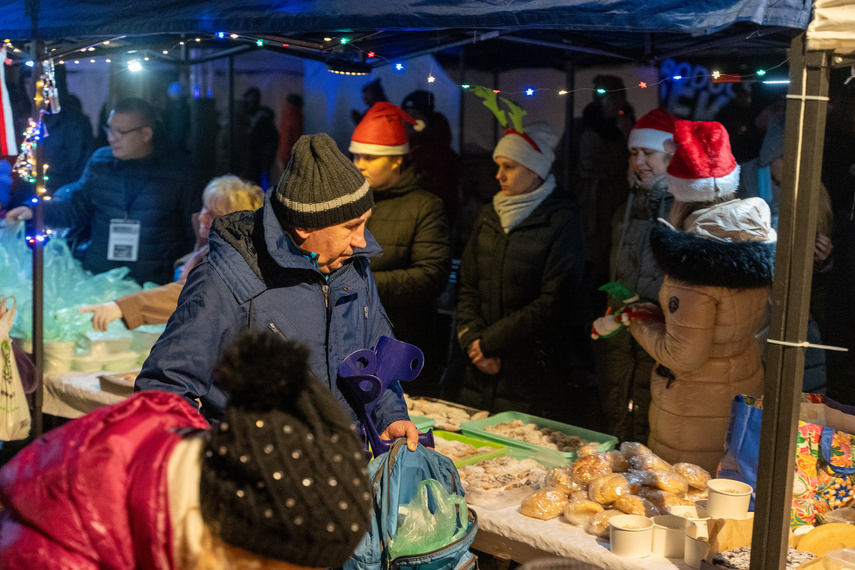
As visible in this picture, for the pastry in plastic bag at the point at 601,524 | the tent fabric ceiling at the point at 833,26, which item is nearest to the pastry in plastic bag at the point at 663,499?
the pastry in plastic bag at the point at 601,524

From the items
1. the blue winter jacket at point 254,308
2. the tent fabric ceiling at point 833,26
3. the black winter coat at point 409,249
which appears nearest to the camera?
the tent fabric ceiling at point 833,26

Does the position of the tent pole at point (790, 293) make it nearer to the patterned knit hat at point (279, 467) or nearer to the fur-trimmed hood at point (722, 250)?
the fur-trimmed hood at point (722, 250)

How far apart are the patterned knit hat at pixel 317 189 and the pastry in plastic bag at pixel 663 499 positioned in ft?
4.01

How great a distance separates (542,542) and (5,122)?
10.0ft

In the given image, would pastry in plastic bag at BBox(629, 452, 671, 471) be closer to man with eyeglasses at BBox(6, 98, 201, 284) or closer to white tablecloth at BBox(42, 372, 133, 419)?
white tablecloth at BBox(42, 372, 133, 419)

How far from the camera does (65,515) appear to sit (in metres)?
0.95

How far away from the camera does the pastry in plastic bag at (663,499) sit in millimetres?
2363

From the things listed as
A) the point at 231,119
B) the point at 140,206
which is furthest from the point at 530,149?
the point at 231,119

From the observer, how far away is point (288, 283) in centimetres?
208

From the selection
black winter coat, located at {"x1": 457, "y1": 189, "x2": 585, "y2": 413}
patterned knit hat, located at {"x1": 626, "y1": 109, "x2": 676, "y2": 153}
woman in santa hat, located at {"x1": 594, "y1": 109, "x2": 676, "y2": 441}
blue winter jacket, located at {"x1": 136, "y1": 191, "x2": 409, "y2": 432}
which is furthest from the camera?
black winter coat, located at {"x1": 457, "y1": 189, "x2": 585, "y2": 413}

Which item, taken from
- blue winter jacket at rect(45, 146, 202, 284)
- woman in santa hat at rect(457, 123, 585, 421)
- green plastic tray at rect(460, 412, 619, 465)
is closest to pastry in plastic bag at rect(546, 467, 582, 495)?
green plastic tray at rect(460, 412, 619, 465)

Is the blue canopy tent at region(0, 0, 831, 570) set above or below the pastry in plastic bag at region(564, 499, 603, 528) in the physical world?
above

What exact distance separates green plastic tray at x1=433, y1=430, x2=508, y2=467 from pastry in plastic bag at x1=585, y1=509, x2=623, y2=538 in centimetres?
62

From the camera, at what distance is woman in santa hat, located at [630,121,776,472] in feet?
8.35
